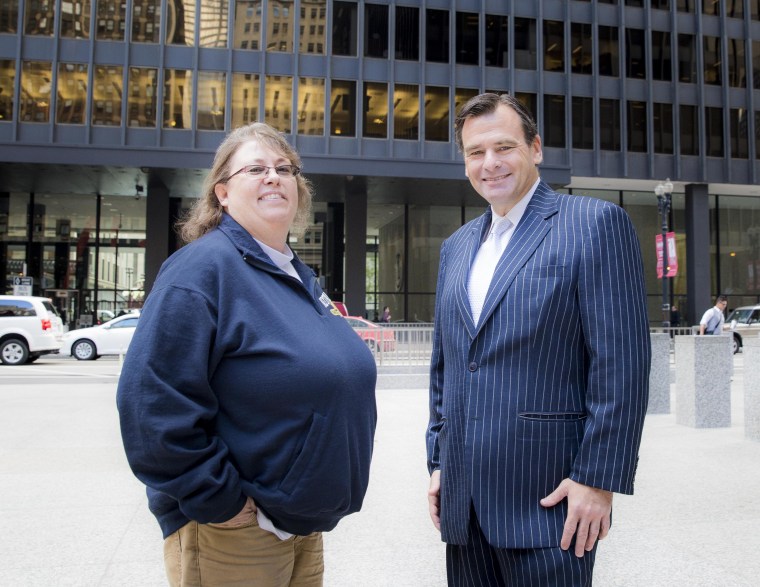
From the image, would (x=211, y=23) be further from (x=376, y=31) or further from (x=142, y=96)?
(x=376, y=31)

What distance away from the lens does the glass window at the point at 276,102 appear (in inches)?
1202

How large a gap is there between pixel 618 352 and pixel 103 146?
29.7 metres

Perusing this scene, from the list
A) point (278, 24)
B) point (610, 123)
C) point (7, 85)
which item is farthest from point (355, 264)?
point (7, 85)

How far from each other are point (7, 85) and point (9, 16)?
3.02 m

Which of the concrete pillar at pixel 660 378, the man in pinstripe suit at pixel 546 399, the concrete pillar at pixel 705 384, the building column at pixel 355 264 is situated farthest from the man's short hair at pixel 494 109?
the building column at pixel 355 264

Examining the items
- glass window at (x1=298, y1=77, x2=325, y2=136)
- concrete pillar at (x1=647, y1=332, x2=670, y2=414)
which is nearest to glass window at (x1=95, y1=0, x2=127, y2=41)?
glass window at (x1=298, y1=77, x2=325, y2=136)

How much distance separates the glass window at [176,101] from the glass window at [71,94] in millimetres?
3472

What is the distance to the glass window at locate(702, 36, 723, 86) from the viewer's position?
35.3 metres

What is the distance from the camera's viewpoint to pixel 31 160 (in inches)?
1099

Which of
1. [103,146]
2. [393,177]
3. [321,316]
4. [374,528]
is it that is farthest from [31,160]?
[321,316]

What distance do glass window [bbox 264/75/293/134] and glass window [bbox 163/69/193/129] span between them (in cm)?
339

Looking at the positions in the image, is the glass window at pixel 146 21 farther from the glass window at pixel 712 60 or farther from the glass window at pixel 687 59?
the glass window at pixel 712 60

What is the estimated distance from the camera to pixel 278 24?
30578 millimetres

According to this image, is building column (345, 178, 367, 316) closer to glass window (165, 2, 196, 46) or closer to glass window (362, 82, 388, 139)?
glass window (362, 82, 388, 139)
